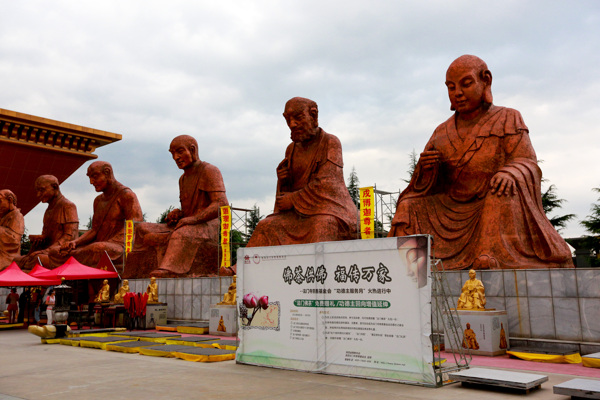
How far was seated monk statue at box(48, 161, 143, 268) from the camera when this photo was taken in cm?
1294

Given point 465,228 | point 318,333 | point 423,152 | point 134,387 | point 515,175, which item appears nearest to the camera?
point 134,387

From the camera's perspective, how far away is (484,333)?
545 cm

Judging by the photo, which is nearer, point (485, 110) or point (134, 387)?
point (134, 387)

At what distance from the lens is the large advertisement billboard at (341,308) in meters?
4.09

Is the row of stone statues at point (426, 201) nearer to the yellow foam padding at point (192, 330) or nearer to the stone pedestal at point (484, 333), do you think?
the stone pedestal at point (484, 333)

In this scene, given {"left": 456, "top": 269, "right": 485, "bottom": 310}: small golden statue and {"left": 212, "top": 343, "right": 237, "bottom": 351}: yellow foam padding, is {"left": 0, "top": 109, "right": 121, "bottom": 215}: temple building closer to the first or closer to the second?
{"left": 212, "top": 343, "right": 237, "bottom": 351}: yellow foam padding

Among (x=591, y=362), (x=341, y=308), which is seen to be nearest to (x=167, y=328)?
(x=341, y=308)

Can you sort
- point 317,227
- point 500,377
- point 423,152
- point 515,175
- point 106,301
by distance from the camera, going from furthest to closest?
1. point 106,301
2. point 317,227
3. point 423,152
4. point 515,175
5. point 500,377

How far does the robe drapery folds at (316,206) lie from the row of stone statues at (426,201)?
0.06 feet

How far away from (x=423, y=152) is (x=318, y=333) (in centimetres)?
387

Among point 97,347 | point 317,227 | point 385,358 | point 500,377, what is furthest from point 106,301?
point 500,377

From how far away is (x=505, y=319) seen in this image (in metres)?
5.69

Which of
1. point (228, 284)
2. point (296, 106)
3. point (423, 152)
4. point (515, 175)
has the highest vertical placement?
point (296, 106)

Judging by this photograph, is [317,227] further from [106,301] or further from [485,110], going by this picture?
[106,301]
